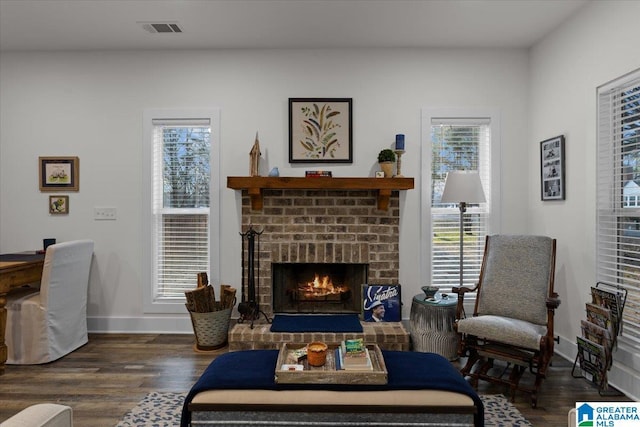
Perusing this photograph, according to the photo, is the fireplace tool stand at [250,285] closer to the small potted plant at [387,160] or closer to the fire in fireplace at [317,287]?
the fire in fireplace at [317,287]

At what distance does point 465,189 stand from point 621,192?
104 centimetres

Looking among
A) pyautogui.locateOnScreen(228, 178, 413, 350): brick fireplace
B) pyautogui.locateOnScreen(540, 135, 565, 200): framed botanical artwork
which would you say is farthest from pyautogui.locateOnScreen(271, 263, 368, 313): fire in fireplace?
pyautogui.locateOnScreen(540, 135, 565, 200): framed botanical artwork

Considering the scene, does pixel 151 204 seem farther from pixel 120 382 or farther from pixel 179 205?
pixel 120 382

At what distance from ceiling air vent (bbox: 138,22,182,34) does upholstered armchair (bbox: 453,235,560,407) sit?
125 inches

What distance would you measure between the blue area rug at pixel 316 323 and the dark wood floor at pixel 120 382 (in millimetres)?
582

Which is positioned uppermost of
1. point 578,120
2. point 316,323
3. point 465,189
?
point 578,120

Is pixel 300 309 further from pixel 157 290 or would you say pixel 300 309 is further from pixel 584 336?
pixel 584 336

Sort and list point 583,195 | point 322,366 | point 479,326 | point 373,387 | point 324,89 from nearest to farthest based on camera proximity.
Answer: point 373,387, point 322,366, point 479,326, point 583,195, point 324,89

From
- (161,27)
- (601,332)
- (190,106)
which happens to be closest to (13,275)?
(190,106)

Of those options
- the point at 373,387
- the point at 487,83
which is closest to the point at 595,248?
the point at 487,83

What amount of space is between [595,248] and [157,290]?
3.80 metres

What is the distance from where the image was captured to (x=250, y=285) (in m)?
3.68

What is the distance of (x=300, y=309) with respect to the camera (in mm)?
3934

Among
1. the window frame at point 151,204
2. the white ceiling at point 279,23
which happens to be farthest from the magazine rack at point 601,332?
the window frame at point 151,204
